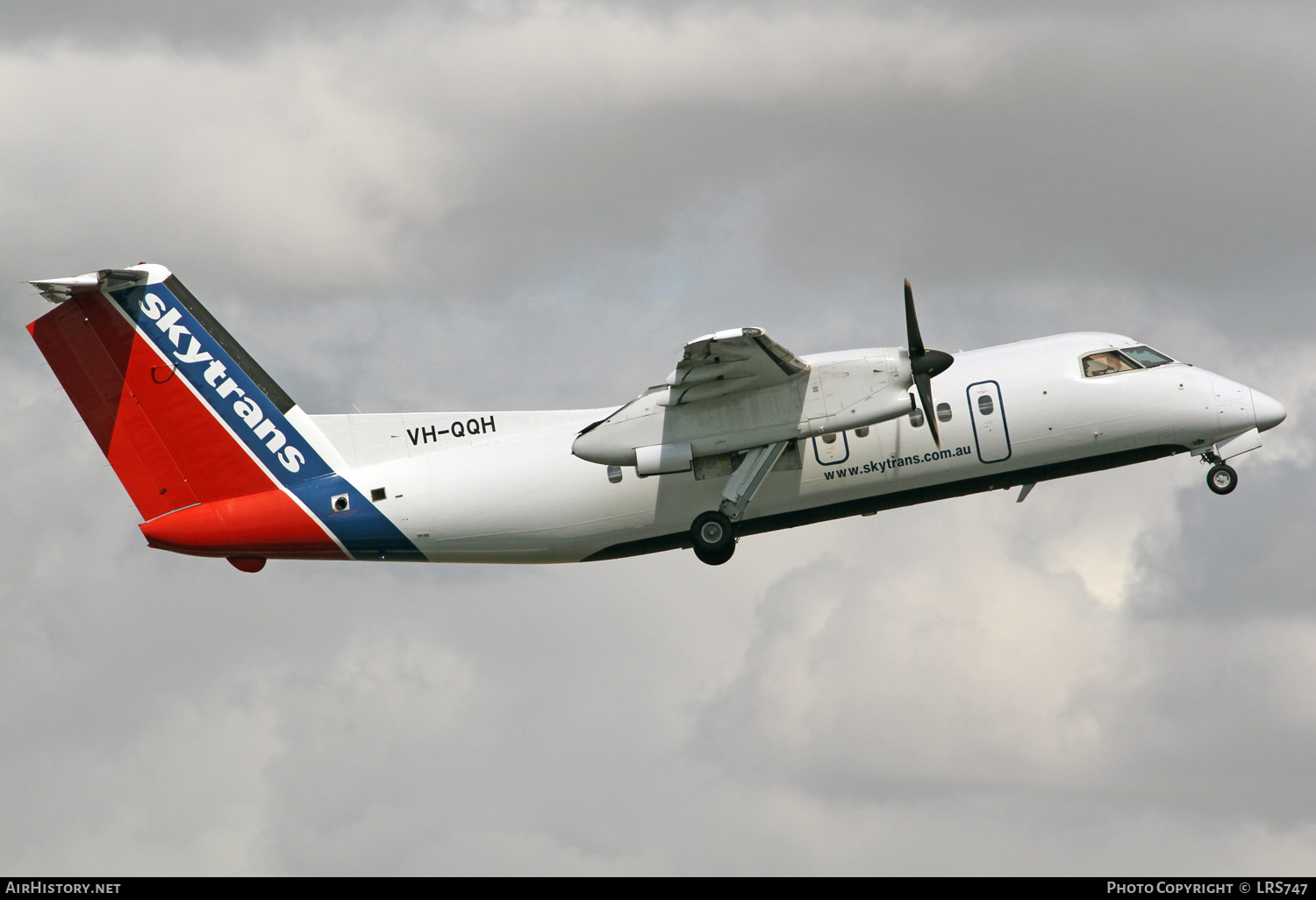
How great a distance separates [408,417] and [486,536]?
9.28ft

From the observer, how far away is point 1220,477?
1003 inches

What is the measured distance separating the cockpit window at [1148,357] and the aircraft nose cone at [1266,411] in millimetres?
1688

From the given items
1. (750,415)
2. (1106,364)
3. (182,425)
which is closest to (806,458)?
(750,415)

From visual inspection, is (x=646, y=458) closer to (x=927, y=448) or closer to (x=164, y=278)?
(x=927, y=448)

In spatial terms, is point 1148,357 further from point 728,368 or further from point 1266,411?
point 728,368

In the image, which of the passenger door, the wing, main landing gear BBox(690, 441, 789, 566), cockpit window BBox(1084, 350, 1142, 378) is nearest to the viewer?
the wing

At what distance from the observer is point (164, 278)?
86.4ft

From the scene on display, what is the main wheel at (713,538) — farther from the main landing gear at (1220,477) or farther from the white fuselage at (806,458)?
the main landing gear at (1220,477)

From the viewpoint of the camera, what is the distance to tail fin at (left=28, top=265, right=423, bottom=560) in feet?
83.5

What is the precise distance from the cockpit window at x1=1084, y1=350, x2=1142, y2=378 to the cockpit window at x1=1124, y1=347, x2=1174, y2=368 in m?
0.17

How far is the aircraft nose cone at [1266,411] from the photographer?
81.7 feet

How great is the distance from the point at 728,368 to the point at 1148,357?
26.7 ft

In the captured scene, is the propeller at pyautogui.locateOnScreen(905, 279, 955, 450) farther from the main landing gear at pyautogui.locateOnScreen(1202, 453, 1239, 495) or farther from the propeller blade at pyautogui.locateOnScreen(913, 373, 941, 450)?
the main landing gear at pyautogui.locateOnScreen(1202, 453, 1239, 495)

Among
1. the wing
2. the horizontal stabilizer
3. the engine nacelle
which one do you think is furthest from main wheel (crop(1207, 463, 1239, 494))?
the horizontal stabilizer
